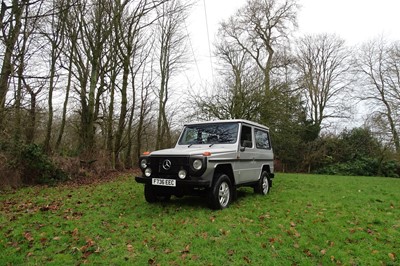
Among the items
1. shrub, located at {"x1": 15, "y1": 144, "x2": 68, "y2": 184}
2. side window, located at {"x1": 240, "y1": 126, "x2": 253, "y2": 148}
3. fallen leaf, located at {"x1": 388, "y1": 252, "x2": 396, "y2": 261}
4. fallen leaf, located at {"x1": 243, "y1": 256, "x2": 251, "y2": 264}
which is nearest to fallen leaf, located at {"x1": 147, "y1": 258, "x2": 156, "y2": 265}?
fallen leaf, located at {"x1": 243, "y1": 256, "x2": 251, "y2": 264}

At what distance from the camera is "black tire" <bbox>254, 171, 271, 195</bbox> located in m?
8.17

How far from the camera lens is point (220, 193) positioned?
615 cm

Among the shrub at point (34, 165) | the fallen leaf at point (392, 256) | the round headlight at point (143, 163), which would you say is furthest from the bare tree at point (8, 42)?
the fallen leaf at point (392, 256)

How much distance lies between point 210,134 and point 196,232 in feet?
9.94

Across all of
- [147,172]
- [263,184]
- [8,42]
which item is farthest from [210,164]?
[8,42]

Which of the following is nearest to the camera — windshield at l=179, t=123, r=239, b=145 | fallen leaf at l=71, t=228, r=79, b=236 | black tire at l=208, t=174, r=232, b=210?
fallen leaf at l=71, t=228, r=79, b=236

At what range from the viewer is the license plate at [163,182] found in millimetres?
5680

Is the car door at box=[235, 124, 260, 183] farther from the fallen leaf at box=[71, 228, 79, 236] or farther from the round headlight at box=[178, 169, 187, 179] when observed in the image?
the fallen leaf at box=[71, 228, 79, 236]

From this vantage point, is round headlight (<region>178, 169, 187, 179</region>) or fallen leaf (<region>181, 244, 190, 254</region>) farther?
round headlight (<region>178, 169, 187, 179</region>)

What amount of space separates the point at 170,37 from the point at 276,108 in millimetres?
11540

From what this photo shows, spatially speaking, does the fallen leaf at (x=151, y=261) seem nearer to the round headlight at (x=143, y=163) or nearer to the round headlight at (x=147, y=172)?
the round headlight at (x=147, y=172)

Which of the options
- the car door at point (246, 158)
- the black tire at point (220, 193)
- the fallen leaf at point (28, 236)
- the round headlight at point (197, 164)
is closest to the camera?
the fallen leaf at point (28, 236)

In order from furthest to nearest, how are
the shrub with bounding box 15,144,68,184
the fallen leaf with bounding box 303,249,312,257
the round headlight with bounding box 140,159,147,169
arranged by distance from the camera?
the shrub with bounding box 15,144,68,184
the round headlight with bounding box 140,159,147,169
the fallen leaf with bounding box 303,249,312,257

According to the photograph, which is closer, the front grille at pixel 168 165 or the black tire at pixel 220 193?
the front grille at pixel 168 165
